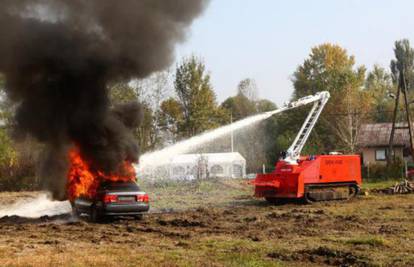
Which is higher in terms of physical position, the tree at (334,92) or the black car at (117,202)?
the tree at (334,92)

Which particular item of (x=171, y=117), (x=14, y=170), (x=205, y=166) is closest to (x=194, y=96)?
(x=171, y=117)

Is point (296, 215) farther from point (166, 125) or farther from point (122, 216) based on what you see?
point (166, 125)

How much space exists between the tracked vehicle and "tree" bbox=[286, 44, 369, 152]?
26.3 m

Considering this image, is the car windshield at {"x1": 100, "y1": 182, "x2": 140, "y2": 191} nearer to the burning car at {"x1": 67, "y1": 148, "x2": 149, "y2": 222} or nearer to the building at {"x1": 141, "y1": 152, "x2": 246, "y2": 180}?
the burning car at {"x1": 67, "y1": 148, "x2": 149, "y2": 222}

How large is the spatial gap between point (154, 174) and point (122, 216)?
20546 millimetres

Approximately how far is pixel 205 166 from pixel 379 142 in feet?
74.3

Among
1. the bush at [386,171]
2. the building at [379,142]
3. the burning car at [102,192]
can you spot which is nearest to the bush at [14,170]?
the burning car at [102,192]

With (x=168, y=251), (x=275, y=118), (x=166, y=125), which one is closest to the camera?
(x=168, y=251)

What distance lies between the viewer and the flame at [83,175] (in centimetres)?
1752

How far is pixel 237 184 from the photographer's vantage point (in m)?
34.5

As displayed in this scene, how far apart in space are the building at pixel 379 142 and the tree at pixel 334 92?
1.99m

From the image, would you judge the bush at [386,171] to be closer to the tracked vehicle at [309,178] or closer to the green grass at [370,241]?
the tracked vehicle at [309,178]

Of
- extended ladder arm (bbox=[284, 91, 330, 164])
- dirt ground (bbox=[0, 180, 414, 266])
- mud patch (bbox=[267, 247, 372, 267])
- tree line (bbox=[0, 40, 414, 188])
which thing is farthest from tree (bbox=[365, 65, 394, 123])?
mud patch (bbox=[267, 247, 372, 267])

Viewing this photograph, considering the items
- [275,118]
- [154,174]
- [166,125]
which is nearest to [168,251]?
[154,174]
